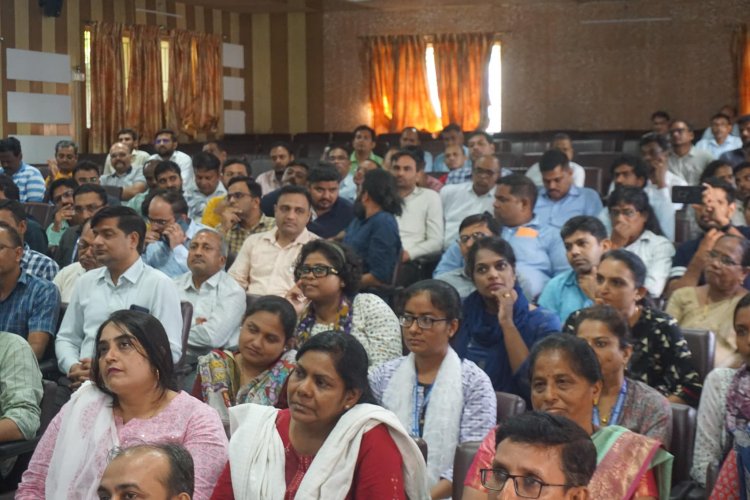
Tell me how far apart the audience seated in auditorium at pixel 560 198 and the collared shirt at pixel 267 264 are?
5.12 feet

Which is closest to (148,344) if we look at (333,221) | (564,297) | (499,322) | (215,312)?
(499,322)

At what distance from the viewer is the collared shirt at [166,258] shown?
4.88 m

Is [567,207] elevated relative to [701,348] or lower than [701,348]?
elevated

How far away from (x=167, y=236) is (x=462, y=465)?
2857 mm

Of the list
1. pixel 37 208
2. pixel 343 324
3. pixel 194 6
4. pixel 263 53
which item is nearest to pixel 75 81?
pixel 194 6

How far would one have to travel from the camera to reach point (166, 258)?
16.1ft

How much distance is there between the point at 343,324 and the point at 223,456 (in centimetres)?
111

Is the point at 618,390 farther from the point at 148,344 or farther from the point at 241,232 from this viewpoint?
the point at 241,232

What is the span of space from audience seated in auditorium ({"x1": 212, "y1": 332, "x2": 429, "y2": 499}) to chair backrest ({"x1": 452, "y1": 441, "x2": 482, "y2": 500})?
0.40 ft

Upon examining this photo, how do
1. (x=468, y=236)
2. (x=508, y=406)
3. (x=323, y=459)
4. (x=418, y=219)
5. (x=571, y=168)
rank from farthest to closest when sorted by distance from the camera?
(x=571, y=168) → (x=418, y=219) → (x=468, y=236) → (x=508, y=406) → (x=323, y=459)

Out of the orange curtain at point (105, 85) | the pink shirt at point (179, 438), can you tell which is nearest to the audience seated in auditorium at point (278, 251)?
the pink shirt at point (179, 438)

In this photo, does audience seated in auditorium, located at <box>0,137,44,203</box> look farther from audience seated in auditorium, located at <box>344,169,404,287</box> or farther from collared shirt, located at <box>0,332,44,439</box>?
collared shirt, located at <box>0,332,44,439</box>

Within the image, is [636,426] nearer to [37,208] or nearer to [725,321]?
[725,321]

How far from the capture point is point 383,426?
2324 millimetres
